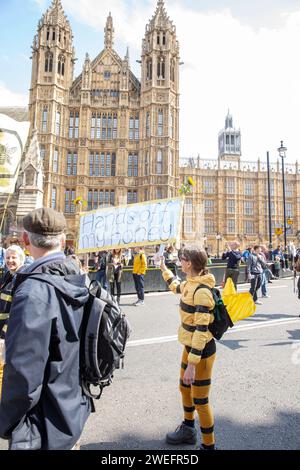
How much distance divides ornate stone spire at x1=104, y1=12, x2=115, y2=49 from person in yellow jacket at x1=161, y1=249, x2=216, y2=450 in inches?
1674

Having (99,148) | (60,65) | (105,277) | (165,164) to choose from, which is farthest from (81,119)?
(105,277)

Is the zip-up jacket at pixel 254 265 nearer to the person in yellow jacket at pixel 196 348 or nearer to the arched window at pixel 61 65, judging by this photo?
the person in yellow jacket at pixel 196 348

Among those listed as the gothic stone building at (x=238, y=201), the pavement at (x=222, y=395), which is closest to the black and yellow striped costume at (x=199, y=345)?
the pavement at (x=222, y=395)

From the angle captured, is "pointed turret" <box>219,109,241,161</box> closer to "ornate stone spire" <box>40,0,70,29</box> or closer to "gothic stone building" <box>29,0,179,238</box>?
"gothic stone building" <box>29,0,179,238</box>

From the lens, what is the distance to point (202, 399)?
7.71ft

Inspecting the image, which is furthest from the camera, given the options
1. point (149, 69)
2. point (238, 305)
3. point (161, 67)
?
point (149, 69)

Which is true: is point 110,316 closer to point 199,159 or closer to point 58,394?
point 58,394

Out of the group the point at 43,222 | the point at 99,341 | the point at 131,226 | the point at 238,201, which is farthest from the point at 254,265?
the point at 238,201

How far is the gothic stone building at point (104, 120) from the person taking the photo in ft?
113

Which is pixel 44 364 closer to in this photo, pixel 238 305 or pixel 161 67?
pixel 238 305

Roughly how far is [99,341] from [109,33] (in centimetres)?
4520

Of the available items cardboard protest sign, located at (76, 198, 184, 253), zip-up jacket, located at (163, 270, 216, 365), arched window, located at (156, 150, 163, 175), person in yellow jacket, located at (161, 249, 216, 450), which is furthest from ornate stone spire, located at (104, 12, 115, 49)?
zip-up jacket, located at (163, 270, 216, 365)

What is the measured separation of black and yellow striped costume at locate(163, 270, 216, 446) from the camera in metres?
2.30

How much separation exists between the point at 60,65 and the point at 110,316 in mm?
41253
